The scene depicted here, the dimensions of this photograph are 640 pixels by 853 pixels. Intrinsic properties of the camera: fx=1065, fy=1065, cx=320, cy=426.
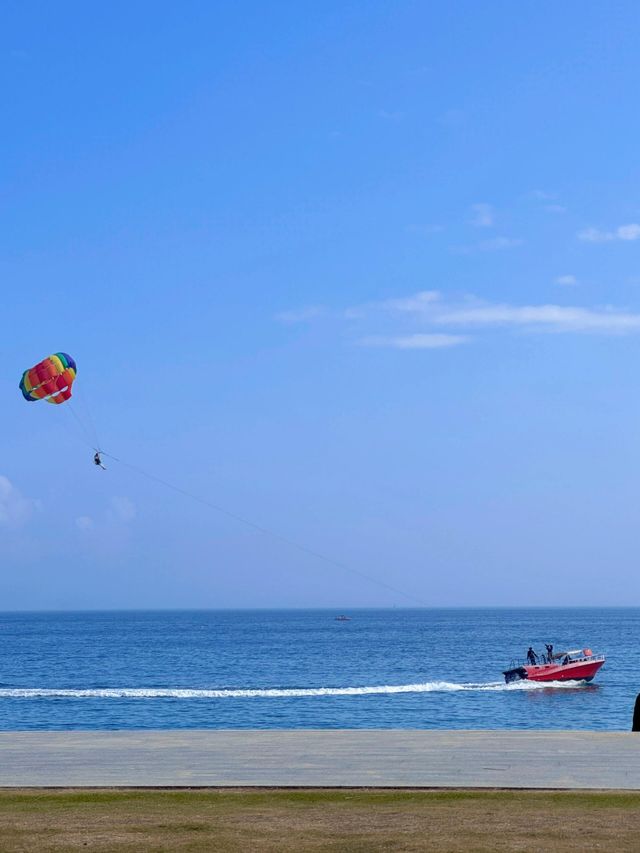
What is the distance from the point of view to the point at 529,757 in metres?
15.7

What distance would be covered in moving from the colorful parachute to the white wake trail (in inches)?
901

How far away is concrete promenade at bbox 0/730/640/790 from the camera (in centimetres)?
1377

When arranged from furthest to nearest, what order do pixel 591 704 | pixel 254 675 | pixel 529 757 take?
pixel 254 675 < pixel 591 704 < pixel 529 757

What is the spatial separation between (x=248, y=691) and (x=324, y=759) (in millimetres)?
40182

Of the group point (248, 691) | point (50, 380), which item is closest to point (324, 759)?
point (50, 380)

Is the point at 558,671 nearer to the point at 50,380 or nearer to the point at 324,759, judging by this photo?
the point at 50,380

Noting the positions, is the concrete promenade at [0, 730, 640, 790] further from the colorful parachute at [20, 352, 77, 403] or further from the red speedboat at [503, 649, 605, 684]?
the red speedboat at [503, 649, 605, 684]

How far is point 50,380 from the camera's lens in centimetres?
3162

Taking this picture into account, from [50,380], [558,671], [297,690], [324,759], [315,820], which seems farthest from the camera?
[558,671]

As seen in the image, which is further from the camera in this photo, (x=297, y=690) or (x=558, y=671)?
(x=558, y=671)

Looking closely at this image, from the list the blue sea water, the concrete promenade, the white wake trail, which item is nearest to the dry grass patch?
the concrete promenade

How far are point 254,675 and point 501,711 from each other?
83.6 ft

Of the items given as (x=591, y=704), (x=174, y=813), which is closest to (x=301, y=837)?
(x=174, y=813)

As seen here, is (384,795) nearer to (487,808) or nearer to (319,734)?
(487,808)
